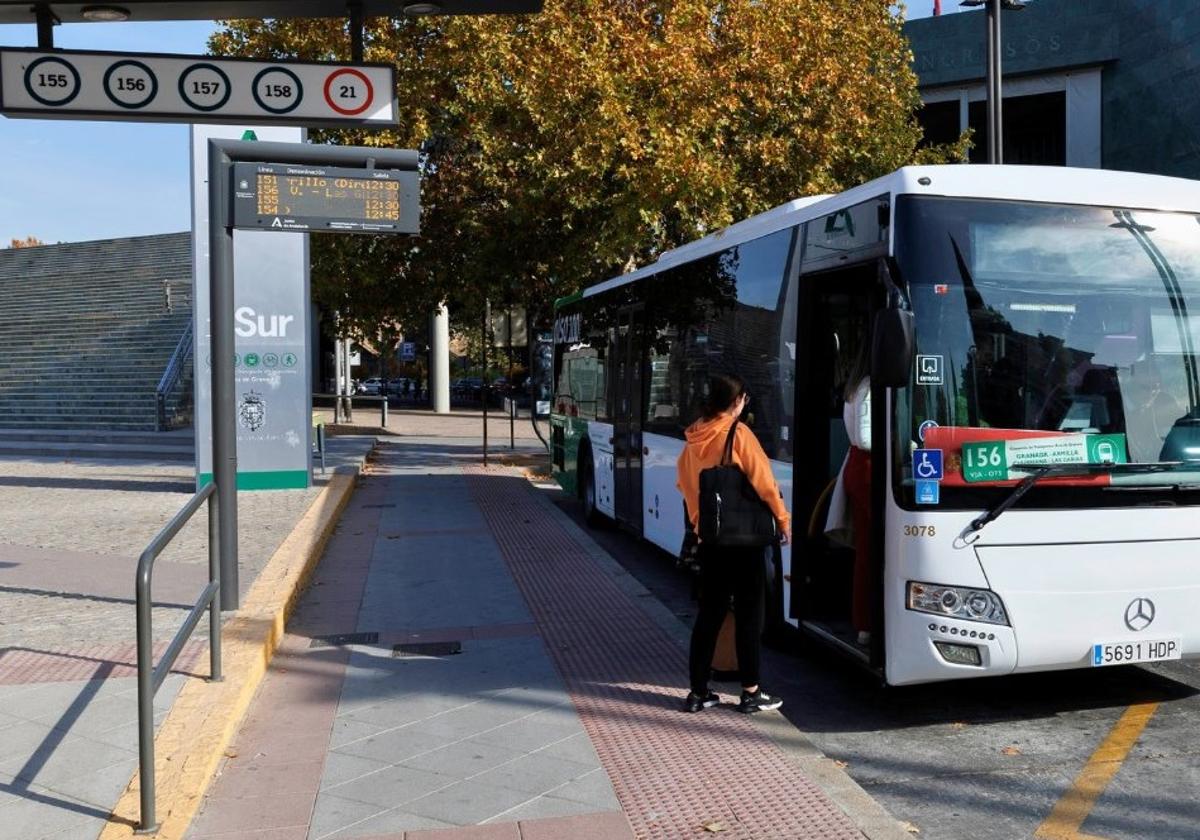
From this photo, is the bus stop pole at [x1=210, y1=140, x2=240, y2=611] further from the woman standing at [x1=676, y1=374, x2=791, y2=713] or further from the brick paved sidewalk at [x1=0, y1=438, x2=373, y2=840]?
the woman standing at [x1=676, y1=374, x2=791, y2=713]

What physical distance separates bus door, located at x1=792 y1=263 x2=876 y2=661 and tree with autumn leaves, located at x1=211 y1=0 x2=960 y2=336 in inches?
373

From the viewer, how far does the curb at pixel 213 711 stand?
4.64 metres

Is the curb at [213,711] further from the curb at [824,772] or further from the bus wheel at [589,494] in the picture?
the bus wheel at [589,494]

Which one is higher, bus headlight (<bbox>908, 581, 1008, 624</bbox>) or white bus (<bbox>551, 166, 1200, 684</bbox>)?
white bus (<bbox>551, 166, 1200, 684</bbox>)

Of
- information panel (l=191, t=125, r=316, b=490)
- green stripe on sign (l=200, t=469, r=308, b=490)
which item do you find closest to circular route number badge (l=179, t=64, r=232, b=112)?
information panel (l=191, t=125, r=316, b=490)

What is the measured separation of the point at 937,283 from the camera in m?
5.61

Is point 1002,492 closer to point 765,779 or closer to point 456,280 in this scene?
point 765,779

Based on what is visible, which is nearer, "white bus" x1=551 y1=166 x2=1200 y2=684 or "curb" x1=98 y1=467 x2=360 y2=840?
"curb" x1=98 y1=467 x2=360 y2=840

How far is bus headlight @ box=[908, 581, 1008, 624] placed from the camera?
5484 millimetres

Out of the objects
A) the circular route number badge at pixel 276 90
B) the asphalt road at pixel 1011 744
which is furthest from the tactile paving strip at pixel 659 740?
the circular route number badge at pixel 276 90

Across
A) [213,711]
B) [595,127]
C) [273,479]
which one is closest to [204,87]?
[213,711]

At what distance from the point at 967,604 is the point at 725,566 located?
122 centimetres

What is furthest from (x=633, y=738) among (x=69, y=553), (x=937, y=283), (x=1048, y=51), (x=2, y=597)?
(x=1048, y=51)

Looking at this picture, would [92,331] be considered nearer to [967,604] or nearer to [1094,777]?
[967,604]
